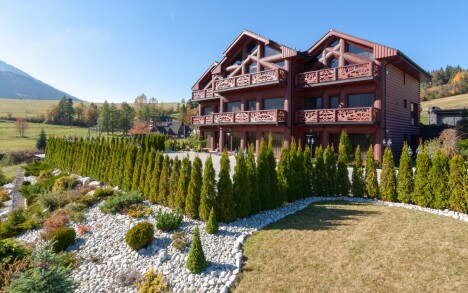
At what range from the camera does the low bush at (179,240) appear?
714 cm

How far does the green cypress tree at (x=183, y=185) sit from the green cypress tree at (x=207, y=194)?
0.92 m

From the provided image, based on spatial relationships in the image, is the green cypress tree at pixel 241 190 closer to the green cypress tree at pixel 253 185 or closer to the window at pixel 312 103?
the green cypress tree at pixel 253 185

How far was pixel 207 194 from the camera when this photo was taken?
8.60 metres

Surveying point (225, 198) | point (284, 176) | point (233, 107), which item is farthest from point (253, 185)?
point (233, 107)

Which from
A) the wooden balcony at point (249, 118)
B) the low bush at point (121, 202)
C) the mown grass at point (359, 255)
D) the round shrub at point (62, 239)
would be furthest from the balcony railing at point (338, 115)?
the round shrub at point (62, 239)

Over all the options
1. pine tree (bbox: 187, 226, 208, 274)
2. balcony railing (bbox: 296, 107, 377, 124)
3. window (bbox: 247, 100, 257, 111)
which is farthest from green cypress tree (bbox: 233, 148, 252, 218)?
window (bbox: 247, 100, 257, 111)

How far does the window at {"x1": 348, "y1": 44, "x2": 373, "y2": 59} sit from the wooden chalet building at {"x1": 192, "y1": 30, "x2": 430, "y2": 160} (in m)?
0.07

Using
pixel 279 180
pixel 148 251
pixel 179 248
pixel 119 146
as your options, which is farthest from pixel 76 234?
pixel 279 180

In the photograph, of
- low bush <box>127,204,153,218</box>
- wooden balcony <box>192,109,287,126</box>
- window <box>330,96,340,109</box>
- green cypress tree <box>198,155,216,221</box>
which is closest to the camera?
green cypress tree <box>198,155,216,221</box>

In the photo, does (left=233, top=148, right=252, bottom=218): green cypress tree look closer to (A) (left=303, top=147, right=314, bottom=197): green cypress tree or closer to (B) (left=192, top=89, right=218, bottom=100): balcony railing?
(A) (left=303, top=147, right=314, bottom=197): green cypress tree

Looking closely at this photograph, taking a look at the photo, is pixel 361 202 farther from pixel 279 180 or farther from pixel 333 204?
pixel 279 180

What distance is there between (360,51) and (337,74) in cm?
261

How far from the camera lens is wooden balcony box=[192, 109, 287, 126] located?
72.5 feet

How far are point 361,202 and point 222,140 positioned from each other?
1910 centimetres
